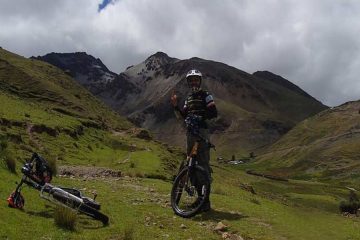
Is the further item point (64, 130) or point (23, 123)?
point (64, 130)

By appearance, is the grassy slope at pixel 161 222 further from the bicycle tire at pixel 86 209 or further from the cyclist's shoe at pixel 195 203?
the cyclist's shoe at pixel 195 203

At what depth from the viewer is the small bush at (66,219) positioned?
12.3 metres

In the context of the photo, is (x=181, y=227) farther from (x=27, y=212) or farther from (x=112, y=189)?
(x=112, y=189)

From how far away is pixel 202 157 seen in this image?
16172mm

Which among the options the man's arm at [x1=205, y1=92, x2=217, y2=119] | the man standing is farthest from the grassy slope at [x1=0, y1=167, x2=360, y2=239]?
the man's arm at [x1=205, y1=92, x2=217, y2=119]

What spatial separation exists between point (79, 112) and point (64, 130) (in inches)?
1853

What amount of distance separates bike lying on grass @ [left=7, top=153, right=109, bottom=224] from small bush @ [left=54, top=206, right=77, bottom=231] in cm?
82

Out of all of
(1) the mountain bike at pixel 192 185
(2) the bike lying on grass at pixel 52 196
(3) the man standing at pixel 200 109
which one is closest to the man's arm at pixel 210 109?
(3) the man standing at pixel 200 109

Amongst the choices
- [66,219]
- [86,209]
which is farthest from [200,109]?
[66,219]

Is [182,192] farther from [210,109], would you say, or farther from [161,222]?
[210,109]

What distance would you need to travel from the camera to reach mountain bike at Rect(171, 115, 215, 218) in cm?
1519

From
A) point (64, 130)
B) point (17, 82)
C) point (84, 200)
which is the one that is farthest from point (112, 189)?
point (17, 82)

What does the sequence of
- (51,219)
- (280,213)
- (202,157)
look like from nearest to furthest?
1. (51,219)
2. (202,157)
3. (280,213)

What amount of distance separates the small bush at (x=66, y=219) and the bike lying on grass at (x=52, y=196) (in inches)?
32.3
